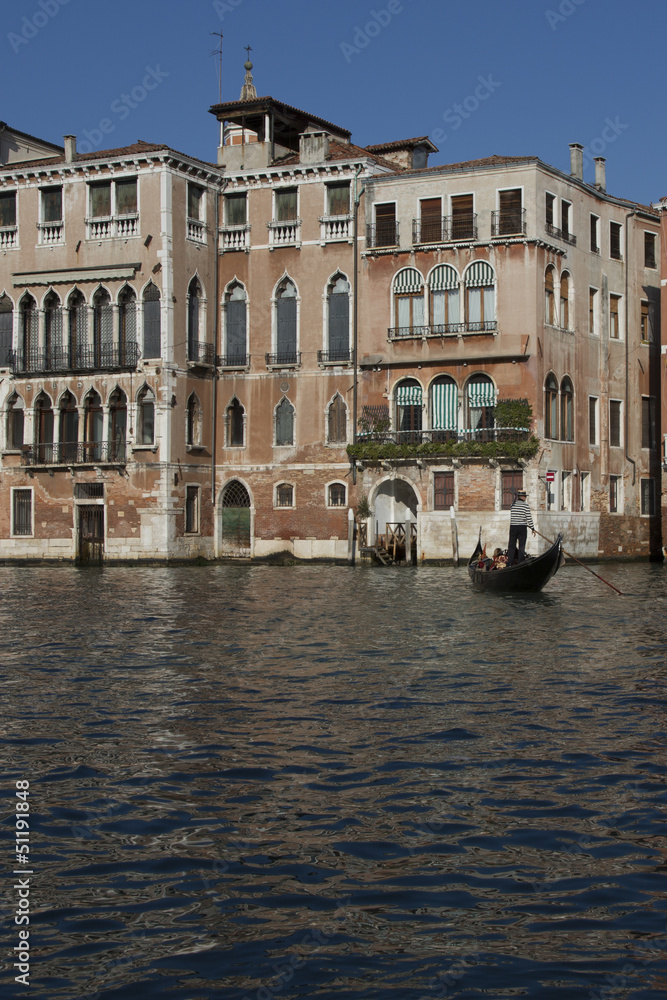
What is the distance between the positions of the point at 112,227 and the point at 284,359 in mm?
5943

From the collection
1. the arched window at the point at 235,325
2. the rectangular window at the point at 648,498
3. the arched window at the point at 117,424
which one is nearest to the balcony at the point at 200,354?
the arched window at the point at 235,325

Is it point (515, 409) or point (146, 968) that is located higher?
point (515, 409)

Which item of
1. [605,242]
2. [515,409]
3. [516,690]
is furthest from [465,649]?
[605,242]

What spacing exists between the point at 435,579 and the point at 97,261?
1429 cm

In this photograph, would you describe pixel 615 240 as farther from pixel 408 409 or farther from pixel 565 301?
pixel 408 409

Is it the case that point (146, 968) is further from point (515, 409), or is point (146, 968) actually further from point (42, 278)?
point (42, 278)

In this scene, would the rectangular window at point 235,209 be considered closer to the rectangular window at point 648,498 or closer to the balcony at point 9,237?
the balcony at point 9,237

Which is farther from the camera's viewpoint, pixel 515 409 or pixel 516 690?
pixel 515 409

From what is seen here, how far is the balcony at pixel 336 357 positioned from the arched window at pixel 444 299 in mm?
2562

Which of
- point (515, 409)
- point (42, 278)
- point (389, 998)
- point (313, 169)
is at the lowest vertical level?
point (389, 998)

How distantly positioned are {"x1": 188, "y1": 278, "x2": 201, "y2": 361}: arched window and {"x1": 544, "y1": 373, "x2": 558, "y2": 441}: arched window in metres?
9.67

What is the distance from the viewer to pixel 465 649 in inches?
536

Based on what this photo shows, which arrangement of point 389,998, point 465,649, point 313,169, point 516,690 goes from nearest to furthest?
point 389,998 < point 516,690 < point 465,649 < point 313,169

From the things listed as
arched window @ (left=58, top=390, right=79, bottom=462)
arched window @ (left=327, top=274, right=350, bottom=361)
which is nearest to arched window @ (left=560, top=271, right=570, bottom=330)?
arched window @ (left=327, top=274, right=350, bottom=361)
